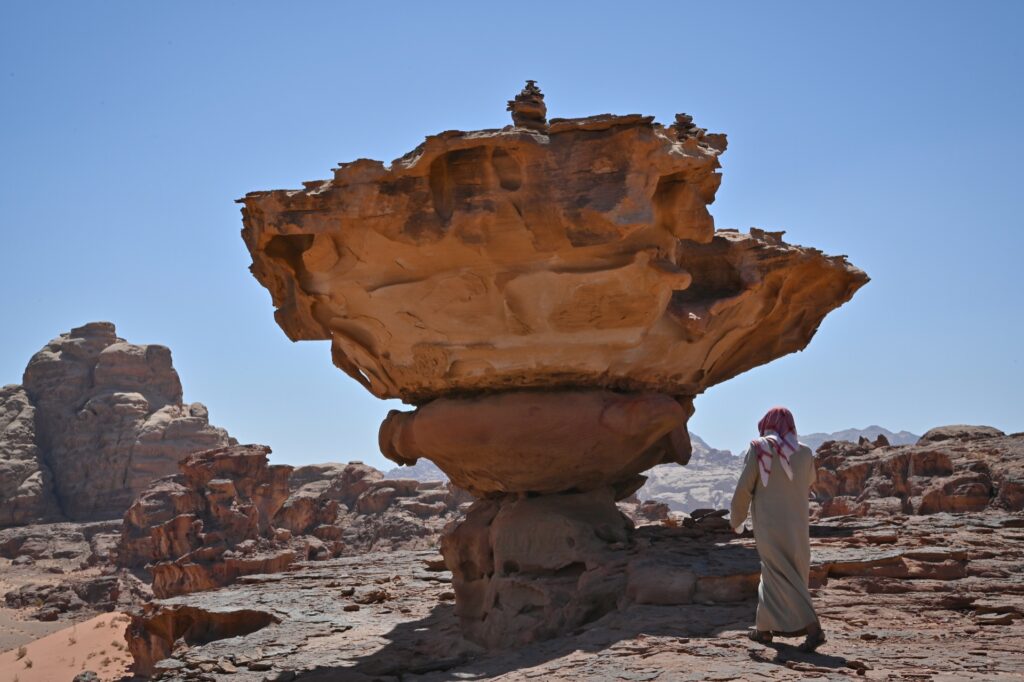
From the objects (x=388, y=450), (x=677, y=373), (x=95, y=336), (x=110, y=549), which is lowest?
(x=110, y=549)

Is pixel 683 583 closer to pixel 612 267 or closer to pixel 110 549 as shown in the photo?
pixel 612 267

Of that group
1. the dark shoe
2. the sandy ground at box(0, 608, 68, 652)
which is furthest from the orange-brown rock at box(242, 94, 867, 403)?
the sandy ground at box(0, 608, 68, 652)

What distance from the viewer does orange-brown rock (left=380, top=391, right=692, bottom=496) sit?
8.48m

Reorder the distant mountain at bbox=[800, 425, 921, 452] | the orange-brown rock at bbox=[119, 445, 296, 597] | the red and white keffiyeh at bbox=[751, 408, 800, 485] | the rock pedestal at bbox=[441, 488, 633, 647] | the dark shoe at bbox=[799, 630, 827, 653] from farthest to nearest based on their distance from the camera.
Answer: the distant mountain at bbox=[800, 425, 921, 452]
the orange-brown rock at bbox=[119, 445, 296, 597]
the rock pedestal at bbox=[441, 488, 633, 647]
the red and white keffiyeh at bbox=[751, 408, 800, 485]
the dark shoe at bbox=[799, 630, 827, 653]

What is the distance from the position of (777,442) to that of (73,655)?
63.9ft

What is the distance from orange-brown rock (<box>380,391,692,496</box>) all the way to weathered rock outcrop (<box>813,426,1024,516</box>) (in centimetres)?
750

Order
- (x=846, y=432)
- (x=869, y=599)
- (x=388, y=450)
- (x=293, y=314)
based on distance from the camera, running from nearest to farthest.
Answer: (x=869, y=599)
(x=293, y=314)
(x=388, y=450)
(x=846, y=432)

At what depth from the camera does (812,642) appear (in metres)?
5.92

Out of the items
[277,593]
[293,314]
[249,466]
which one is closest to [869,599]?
[293,314]

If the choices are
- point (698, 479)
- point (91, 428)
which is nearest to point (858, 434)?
point (698, 479)

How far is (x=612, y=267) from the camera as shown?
319 inches

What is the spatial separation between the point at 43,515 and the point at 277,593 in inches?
1496

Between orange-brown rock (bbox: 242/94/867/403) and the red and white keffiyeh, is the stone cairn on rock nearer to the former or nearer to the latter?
orange-brown rock (bbox: 242/94/867/403)

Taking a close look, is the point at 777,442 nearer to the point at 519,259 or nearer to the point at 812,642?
the point at 812,642
